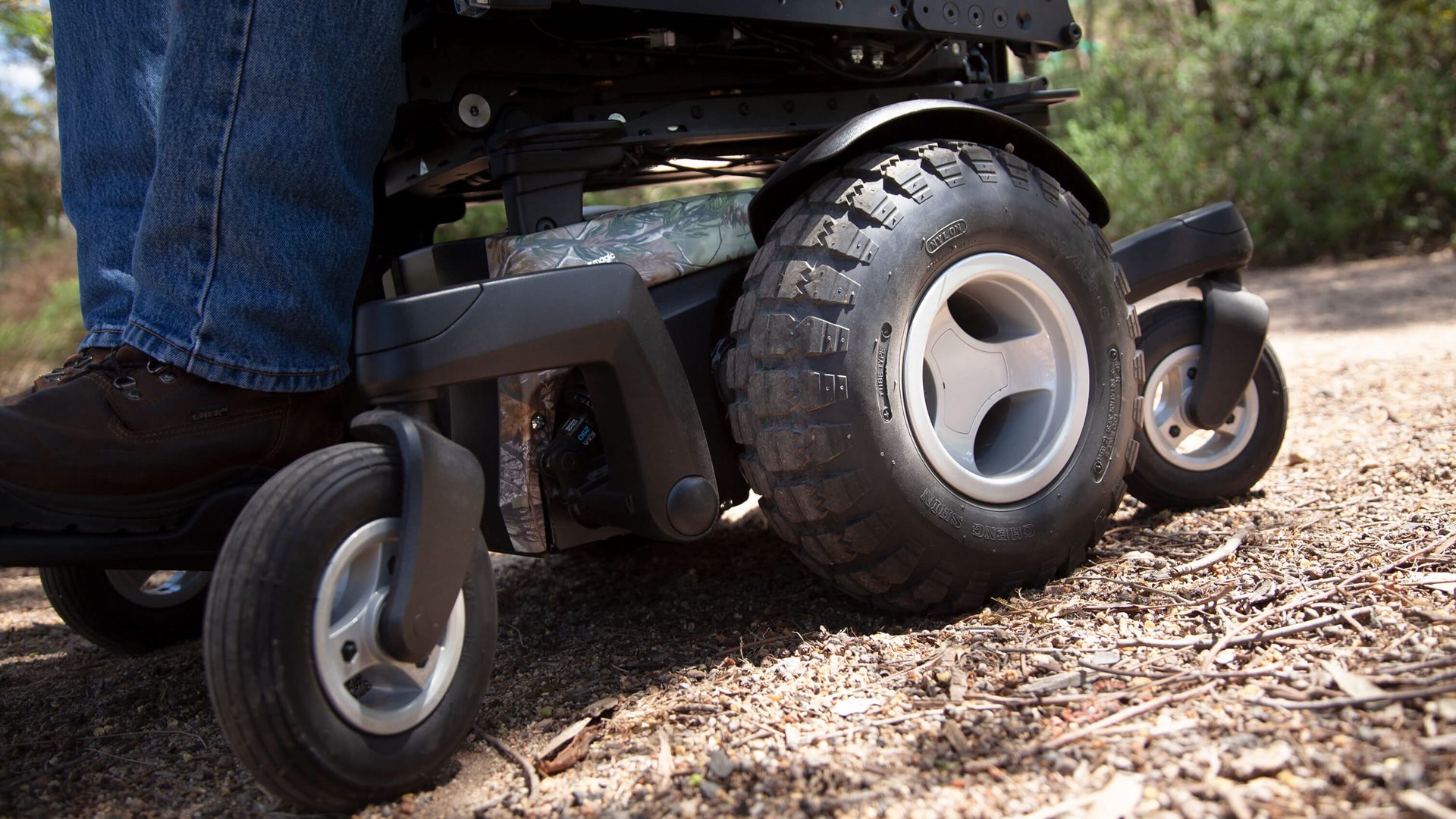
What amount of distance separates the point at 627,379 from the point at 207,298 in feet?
2.01

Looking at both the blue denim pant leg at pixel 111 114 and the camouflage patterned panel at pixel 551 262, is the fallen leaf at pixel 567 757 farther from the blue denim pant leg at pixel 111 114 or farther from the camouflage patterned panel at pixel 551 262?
the blue denim pant leg at pixel 111 114

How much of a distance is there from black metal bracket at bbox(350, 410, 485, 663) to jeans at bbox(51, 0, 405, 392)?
28cm

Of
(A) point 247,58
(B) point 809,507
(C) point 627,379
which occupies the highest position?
(A) point 247,58

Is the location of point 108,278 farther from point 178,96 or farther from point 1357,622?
point 1357,622

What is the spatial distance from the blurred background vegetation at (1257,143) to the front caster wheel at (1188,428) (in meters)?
5.58

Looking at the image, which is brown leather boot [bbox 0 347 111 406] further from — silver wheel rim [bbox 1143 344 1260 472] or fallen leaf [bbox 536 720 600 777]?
silver wheel rim [bbox 1143 344 1260 472]

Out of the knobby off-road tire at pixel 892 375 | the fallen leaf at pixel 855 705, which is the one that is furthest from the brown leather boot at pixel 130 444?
the fallen leaf at pixel 855 705

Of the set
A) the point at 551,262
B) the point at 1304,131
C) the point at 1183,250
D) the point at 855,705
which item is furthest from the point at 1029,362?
the point at 1304,131

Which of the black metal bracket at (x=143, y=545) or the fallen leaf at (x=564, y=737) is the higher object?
the black metal bracket at (x=143, y=545)

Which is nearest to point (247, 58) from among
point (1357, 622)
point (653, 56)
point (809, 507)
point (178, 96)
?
point (178, 96)

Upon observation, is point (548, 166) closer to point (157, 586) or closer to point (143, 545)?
point (143, 545)

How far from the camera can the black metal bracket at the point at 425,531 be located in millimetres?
1366

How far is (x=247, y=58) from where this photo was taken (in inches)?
61.4

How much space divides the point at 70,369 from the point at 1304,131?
8533mm
